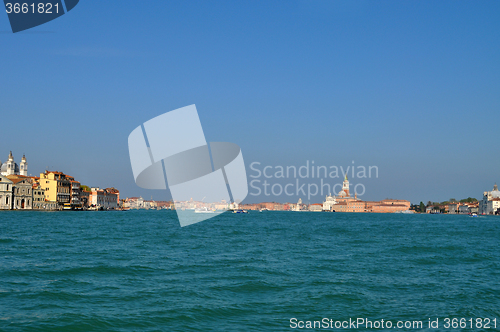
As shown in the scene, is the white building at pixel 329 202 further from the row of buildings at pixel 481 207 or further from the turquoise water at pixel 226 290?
the turquoise water at pixel 226 290

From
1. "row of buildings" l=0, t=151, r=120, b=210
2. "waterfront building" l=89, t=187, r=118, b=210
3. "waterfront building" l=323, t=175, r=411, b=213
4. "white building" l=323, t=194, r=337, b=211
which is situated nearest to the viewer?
"row of buildings" l=0, t=151, r=120, b=210

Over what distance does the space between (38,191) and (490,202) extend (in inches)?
5159

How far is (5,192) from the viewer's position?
254 ft

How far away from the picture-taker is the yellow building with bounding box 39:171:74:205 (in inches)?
3408

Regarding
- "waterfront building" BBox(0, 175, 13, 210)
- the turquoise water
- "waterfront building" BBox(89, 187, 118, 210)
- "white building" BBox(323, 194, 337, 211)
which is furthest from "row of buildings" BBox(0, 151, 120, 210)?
"white building" BBox(323, 194, 337, 211)

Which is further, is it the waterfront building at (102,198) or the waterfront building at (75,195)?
the waterfront building at (102,198)

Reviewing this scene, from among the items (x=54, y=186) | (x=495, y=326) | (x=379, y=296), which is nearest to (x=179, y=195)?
(x=379, y=296)

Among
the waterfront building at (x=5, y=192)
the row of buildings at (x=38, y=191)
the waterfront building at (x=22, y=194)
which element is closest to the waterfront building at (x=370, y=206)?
the row of buildings at (x=38, y=191)

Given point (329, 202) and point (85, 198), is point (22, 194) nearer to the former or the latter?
point (85, 198)

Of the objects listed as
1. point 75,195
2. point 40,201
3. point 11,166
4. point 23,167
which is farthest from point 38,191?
point 23,167

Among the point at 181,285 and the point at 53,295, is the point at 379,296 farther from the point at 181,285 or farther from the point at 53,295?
the point at 53,295

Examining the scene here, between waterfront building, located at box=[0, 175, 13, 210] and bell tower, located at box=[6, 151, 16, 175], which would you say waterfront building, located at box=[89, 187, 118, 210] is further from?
waterfront building, located at box=[0, 175, 13, 210]

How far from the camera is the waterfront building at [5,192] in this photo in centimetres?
7700

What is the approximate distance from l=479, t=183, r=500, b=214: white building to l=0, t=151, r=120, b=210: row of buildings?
4788 inches
